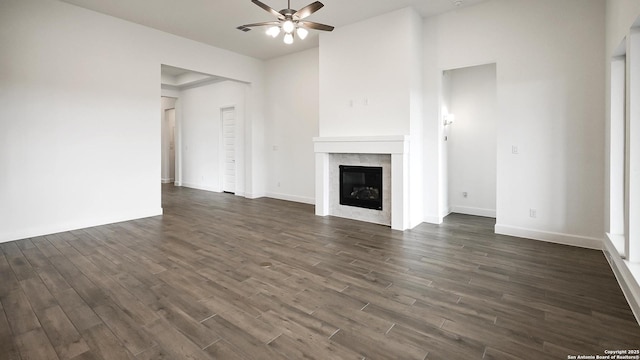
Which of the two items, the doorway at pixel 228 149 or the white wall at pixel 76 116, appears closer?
the white wall at pixel 76 116

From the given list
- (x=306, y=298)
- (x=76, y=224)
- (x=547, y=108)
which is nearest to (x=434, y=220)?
(x=547, y=108)

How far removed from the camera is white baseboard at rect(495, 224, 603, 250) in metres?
3.75

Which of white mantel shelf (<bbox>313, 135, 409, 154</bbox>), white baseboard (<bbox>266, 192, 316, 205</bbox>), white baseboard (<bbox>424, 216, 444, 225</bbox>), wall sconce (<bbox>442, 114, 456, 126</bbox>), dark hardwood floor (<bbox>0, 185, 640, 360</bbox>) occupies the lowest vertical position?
dark hardwood floor (<bbox>0, 185, 640, 360</bbox>)

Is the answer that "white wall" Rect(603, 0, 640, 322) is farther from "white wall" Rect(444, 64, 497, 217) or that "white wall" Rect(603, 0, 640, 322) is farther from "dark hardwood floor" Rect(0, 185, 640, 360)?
"white wall" Rect(444, 64, 497, 217)

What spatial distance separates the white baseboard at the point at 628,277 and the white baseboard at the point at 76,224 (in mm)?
6326

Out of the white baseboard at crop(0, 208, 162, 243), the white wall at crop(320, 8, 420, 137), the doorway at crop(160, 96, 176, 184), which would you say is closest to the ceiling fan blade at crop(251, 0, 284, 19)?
the white wall at crop(320, 8, 420, 137)

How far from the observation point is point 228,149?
8.68m

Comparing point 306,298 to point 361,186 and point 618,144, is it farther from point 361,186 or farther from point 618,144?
point 618,144

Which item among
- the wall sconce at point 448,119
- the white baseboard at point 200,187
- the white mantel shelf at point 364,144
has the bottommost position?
the white baseboard at point 200,187

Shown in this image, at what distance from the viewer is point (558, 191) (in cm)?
397

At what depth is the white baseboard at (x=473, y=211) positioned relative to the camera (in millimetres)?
5440

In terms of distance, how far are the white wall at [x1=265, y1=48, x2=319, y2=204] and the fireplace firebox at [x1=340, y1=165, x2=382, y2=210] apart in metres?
1.42

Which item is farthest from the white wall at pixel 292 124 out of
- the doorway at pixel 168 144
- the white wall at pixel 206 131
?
the doorway at pixel 168 144

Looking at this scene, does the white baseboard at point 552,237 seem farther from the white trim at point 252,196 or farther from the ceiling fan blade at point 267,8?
the white trim at point 252,196
